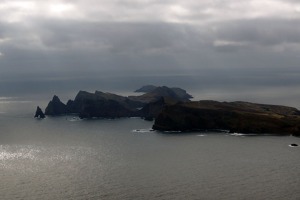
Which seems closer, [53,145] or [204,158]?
[204,158]

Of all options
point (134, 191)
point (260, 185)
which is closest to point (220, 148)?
point (260, 185)

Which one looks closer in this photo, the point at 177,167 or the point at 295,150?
the point at 177,167

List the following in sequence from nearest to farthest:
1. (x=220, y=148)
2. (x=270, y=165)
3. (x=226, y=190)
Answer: (x=226, y=190)
(x=270, y=165)
(x=220, y=148)

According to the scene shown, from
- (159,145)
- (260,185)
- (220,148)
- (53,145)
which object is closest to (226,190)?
(260,185)

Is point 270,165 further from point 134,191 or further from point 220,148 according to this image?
point 134,191

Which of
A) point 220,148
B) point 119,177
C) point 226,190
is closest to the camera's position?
point 226,190

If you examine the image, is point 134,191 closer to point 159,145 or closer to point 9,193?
point 9,193
